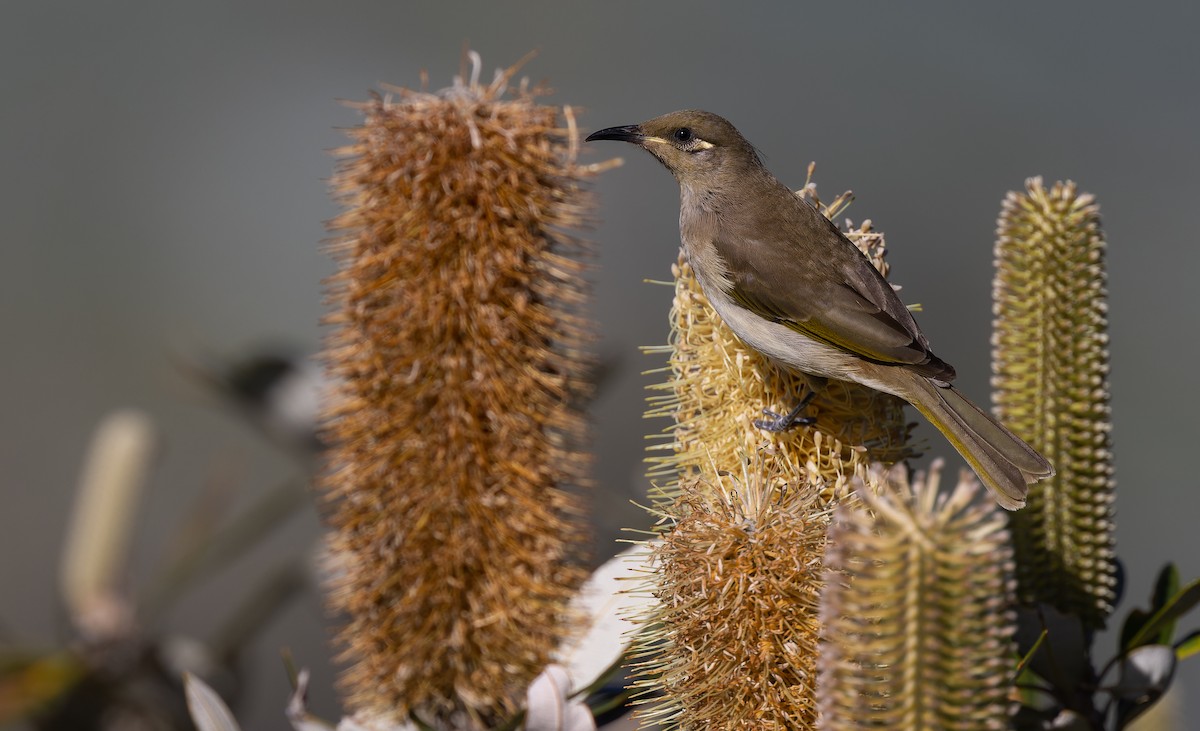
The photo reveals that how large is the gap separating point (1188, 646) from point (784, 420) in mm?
851

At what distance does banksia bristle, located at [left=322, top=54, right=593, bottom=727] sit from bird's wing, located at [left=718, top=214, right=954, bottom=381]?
16.7 inches

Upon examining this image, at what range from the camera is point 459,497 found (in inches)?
85.0

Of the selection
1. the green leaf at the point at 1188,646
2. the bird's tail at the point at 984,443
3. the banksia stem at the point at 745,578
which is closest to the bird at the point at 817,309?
the bird's tail at the point at 984,443

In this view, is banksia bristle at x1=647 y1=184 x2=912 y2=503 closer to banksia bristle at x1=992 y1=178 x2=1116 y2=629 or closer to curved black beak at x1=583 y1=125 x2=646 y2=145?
banksia bristle at x1=992 y1=178 x2=1116 y2=629

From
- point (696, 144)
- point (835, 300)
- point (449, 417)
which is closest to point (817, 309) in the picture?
point (835, 300)

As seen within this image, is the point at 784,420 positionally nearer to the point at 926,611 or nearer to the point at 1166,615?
the point at 1166,615

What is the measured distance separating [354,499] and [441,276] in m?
0.46

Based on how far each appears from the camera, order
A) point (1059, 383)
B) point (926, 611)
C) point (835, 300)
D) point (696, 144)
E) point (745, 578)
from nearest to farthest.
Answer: point (926, 611) → point (745, 578) → point (1059, 383) → point (835, 300) → point (696, 144)

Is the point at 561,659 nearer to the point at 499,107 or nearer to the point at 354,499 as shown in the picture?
the point at 354,499

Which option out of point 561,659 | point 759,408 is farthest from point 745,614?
point 561,659

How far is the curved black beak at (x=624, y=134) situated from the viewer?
2757 millimetres

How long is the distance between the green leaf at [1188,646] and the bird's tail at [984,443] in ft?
Result: 1.32

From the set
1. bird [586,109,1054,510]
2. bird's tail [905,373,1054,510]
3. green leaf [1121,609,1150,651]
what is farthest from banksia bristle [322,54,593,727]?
green leaf [1121,609,1150,651]

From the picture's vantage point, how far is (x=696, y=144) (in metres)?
2.80
